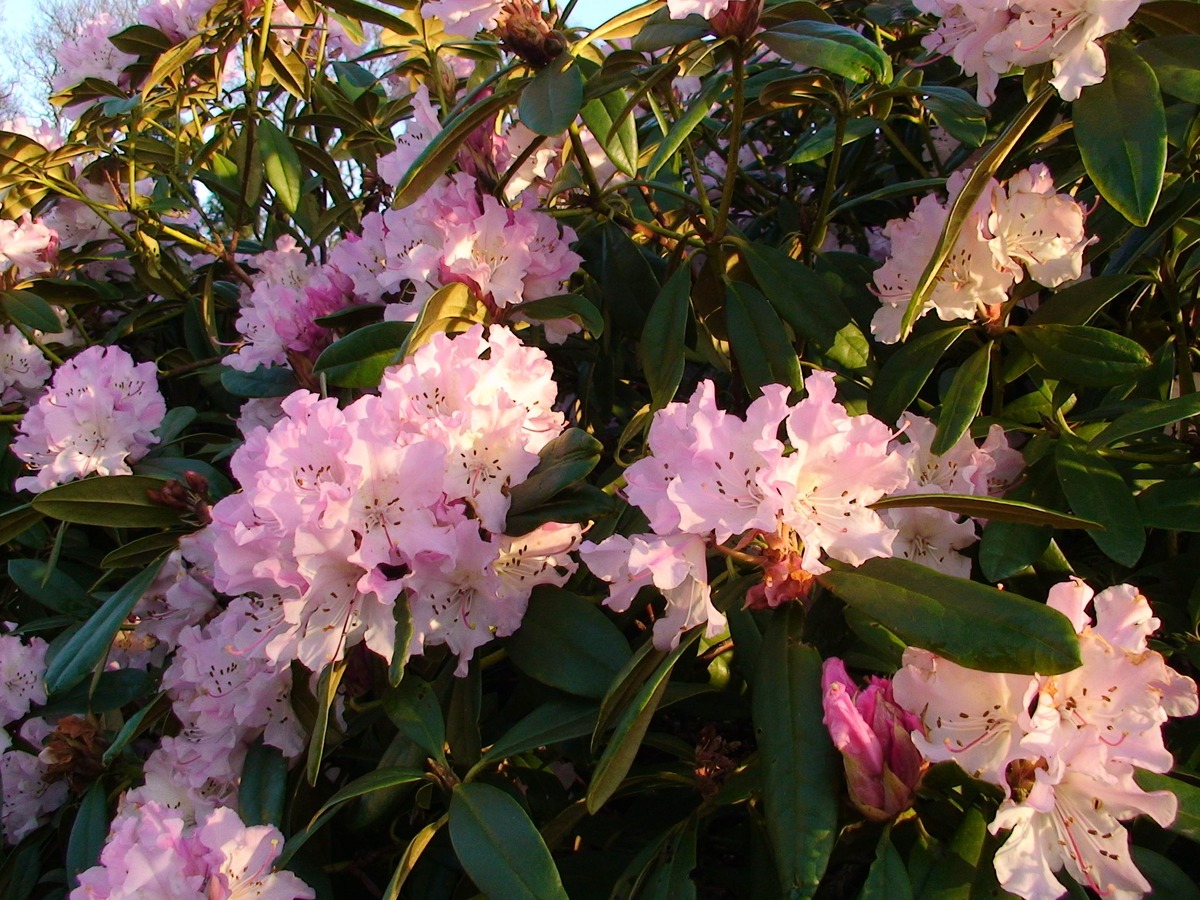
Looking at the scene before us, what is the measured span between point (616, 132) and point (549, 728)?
67cm

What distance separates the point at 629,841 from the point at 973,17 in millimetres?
841

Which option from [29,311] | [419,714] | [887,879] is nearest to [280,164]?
[29,311]

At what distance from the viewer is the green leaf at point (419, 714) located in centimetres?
88

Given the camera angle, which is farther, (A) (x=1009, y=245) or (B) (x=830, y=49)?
(A) (x=1009, y=245)

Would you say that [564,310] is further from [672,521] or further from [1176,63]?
[1176,63]

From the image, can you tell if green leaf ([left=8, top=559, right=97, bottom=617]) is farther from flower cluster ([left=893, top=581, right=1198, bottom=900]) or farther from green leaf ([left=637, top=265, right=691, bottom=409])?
flower cluster ([left=893, top=581, right=1198, bottom=900])

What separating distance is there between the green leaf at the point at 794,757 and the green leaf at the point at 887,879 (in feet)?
0.11

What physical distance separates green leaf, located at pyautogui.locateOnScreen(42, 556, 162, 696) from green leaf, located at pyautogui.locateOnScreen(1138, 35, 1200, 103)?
1134 millimetres

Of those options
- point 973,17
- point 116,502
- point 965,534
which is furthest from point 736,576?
point 116,502

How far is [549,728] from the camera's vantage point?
2.90 feet

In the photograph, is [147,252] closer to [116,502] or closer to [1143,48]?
[116,502]

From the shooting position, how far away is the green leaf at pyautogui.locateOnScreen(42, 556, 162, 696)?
1.16 metres

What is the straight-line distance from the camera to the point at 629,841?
103 centimetres

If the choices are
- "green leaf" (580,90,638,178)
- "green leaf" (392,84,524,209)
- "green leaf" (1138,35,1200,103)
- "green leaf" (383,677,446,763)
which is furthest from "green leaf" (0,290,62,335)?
"green leaf" (1138,35,1200,103)
